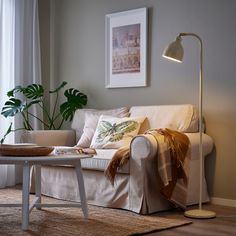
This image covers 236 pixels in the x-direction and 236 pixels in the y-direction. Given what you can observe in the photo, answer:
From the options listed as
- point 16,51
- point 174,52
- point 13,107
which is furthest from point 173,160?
point 16,51

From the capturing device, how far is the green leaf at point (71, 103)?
17.7 ft

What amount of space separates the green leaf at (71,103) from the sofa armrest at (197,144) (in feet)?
5.17

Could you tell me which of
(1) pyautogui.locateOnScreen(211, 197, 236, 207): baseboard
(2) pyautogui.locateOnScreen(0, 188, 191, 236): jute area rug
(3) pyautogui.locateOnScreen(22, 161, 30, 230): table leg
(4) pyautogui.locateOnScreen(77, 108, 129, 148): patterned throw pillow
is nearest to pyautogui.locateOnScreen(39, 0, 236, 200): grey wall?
(1) pyautogui.locateOnScreen(211, 197, 236, 207): baseboard

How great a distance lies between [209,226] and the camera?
349 cm

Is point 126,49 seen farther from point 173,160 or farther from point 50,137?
point 173,160

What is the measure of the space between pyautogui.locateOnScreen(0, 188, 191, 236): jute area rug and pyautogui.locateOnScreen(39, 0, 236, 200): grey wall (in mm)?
1082

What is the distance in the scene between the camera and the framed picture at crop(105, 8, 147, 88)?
196 inches

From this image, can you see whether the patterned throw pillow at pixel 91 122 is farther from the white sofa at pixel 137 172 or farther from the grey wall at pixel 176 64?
the grey wall at pixel 176 64

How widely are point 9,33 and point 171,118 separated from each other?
2.15 metres

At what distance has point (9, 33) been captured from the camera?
17.9 ft

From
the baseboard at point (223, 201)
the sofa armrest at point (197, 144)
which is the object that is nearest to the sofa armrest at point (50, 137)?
the sofa armrest at point (197, 144)

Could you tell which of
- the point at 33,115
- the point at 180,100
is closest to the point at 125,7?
the point at 180,100

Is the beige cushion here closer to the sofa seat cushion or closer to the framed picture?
the framed picture

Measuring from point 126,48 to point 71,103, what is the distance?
0.85 meters
